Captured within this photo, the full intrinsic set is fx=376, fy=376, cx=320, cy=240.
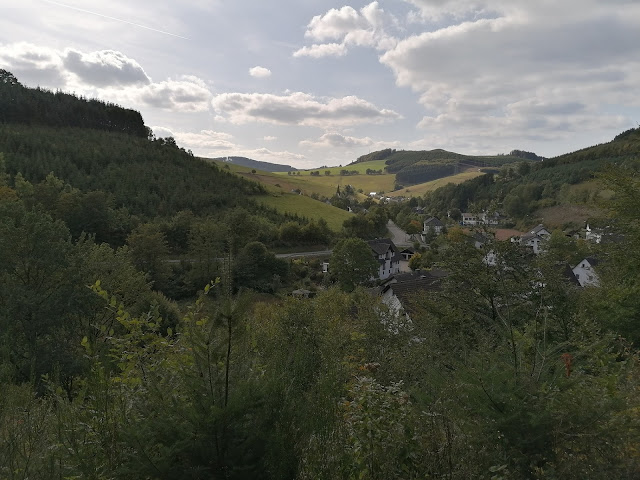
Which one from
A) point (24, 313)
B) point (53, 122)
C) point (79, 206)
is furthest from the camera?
point (53, 122)

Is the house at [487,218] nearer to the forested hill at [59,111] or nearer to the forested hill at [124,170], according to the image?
the forested hill at [124,170]

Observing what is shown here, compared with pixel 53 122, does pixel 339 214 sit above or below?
below

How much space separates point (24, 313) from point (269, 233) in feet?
144

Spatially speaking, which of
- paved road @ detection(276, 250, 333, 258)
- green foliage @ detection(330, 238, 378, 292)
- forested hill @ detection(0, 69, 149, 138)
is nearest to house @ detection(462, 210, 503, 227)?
green foliage @ detection(330, 238, 378, 292)

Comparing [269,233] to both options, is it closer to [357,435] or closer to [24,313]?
[24,313]

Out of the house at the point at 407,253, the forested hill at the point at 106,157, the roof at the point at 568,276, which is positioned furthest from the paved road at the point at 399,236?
the roof at the point at 568,276

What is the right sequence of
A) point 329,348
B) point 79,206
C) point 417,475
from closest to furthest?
point 417,475, point 329,348, point 79,206

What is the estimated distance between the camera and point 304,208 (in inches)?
3031

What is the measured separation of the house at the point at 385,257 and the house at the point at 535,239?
19.0m

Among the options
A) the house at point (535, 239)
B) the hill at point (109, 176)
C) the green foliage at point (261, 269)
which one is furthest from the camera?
the hill at point (109, 176)

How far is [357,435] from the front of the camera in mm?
3562

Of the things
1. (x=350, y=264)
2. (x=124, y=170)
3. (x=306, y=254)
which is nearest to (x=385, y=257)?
(x=306, y=254)

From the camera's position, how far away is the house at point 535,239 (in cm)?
988

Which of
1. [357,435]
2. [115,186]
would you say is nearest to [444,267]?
[357,435]
